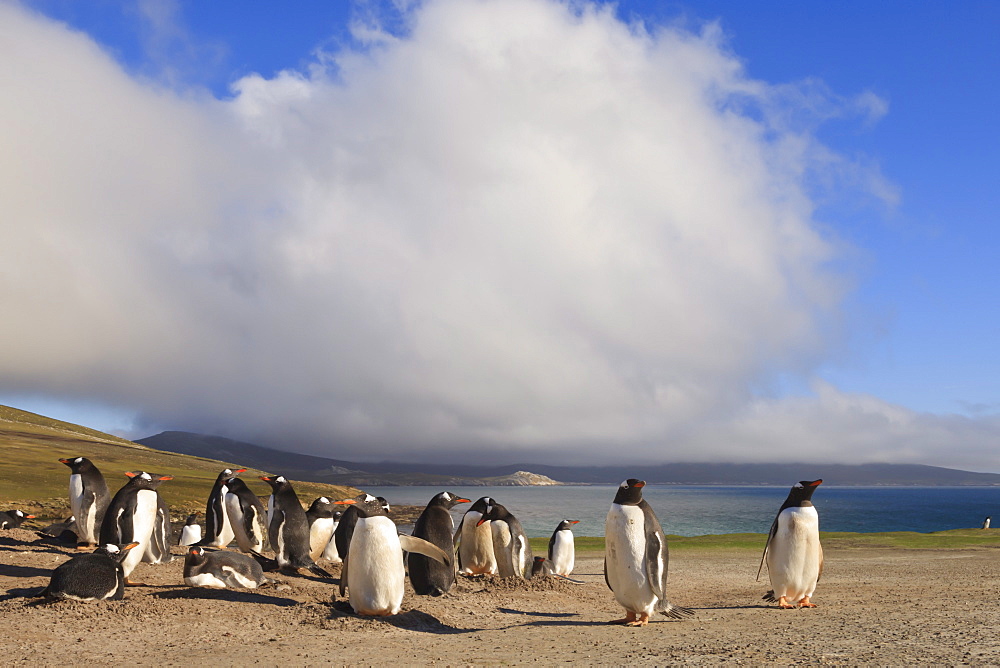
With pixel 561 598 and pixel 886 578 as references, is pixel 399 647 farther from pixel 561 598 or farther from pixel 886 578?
pixel 886 578

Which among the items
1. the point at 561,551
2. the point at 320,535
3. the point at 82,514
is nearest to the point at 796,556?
the point at 561,551

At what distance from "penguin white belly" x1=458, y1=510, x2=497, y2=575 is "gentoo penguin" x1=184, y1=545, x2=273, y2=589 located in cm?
393

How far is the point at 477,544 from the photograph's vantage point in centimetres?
1440

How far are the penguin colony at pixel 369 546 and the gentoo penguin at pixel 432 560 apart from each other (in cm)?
2

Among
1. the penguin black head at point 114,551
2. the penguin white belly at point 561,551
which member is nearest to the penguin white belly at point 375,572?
the penguin black head at point 114,551

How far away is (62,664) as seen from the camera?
779cm

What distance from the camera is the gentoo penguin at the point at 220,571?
1134 cm

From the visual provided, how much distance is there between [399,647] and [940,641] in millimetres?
5611

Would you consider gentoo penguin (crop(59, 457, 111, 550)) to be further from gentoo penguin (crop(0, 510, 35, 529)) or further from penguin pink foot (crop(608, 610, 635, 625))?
penguin pink foot (crop(608, 610, 635, 625))

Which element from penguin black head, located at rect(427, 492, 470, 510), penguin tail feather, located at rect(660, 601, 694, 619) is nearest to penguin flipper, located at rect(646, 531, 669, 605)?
penguin tail feather, located at rect(660, 601, 694, 619)

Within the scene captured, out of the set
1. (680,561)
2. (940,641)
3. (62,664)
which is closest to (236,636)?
(62,664)

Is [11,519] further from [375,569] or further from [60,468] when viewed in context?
[60,468]

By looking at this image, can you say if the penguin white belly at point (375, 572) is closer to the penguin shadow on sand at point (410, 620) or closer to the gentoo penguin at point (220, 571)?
the penguin shadow on sand at point (410, 620)

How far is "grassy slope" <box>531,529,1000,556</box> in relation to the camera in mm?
28609
